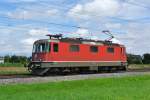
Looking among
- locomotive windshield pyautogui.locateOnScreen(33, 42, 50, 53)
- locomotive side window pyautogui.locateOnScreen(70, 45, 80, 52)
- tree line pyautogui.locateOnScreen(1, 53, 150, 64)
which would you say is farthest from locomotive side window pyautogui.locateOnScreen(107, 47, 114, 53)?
tree line pyautogui.locateOnScreen(1, 53, 150, 64)

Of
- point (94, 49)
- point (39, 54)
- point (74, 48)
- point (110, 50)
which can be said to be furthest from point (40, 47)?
point (110, 50)

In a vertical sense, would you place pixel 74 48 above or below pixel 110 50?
above

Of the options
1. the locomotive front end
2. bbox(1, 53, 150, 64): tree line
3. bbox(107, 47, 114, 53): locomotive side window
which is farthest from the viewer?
bbox(1, 53, 150, 64): tree line

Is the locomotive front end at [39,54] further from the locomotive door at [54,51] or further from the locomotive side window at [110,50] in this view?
the locomotive side window at [110,50]

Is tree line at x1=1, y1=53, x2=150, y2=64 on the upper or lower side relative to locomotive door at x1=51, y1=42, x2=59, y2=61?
lower

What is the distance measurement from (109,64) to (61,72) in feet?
23.9

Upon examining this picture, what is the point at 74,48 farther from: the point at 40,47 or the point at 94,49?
the point at 40,47

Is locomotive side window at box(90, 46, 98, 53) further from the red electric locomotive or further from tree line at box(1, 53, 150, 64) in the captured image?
tree line at box(1, 53, 150, 64)

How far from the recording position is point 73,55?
36250 mm

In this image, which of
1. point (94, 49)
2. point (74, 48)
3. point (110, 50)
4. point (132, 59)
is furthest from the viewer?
point (132, 59)

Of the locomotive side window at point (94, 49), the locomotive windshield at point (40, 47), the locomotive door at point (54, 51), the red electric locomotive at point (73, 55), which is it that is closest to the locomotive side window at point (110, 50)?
the red electric locomotive at point (73, 55)

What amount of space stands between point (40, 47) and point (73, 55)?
330 centimetres

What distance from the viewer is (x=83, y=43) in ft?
122

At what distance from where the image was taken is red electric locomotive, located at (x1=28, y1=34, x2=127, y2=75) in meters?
34.0
